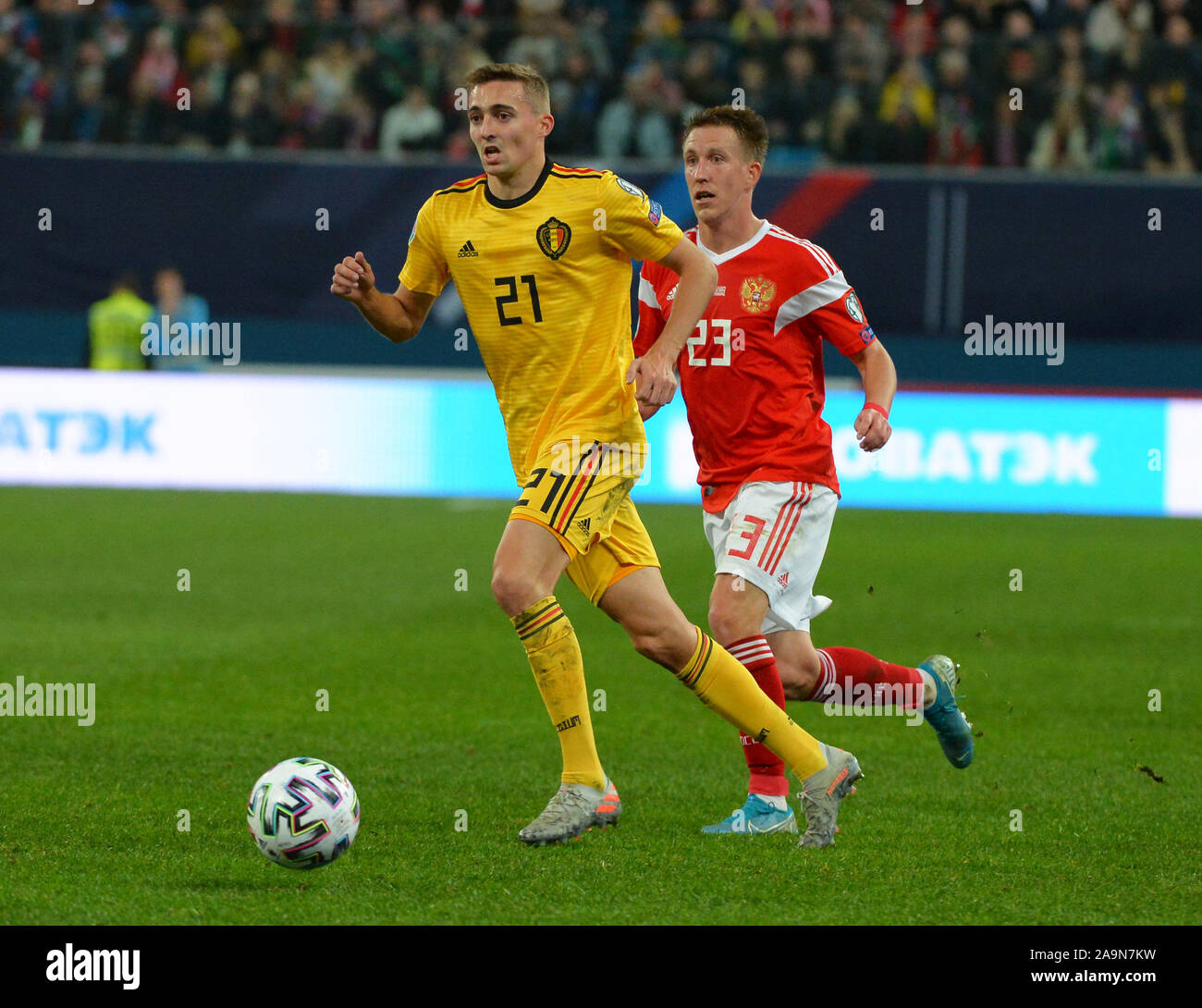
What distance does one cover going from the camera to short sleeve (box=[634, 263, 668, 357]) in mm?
A: 5992

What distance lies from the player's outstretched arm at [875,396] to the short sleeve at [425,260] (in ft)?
4.48

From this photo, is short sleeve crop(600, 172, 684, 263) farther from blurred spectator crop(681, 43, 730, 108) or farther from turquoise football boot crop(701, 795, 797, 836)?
blurred spectator crop(681, 43, 730, 108)

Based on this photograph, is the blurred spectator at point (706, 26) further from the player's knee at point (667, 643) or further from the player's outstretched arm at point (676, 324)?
the player's knee at point (667, 643)

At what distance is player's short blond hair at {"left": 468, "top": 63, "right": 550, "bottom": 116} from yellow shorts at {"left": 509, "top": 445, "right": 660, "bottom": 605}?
108 cm

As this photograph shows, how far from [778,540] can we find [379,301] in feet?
4.84

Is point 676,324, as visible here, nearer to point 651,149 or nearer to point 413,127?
point 651,149

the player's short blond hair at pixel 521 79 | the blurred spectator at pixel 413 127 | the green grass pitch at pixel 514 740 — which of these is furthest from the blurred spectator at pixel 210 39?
the player's short blond hair at pixel 521 79

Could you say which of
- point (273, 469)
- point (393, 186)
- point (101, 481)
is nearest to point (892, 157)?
point (393, 186)

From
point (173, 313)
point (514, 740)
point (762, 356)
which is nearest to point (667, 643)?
point (762, 356)

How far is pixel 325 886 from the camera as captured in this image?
189 inches

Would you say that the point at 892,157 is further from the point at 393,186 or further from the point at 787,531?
the point at 787,531
